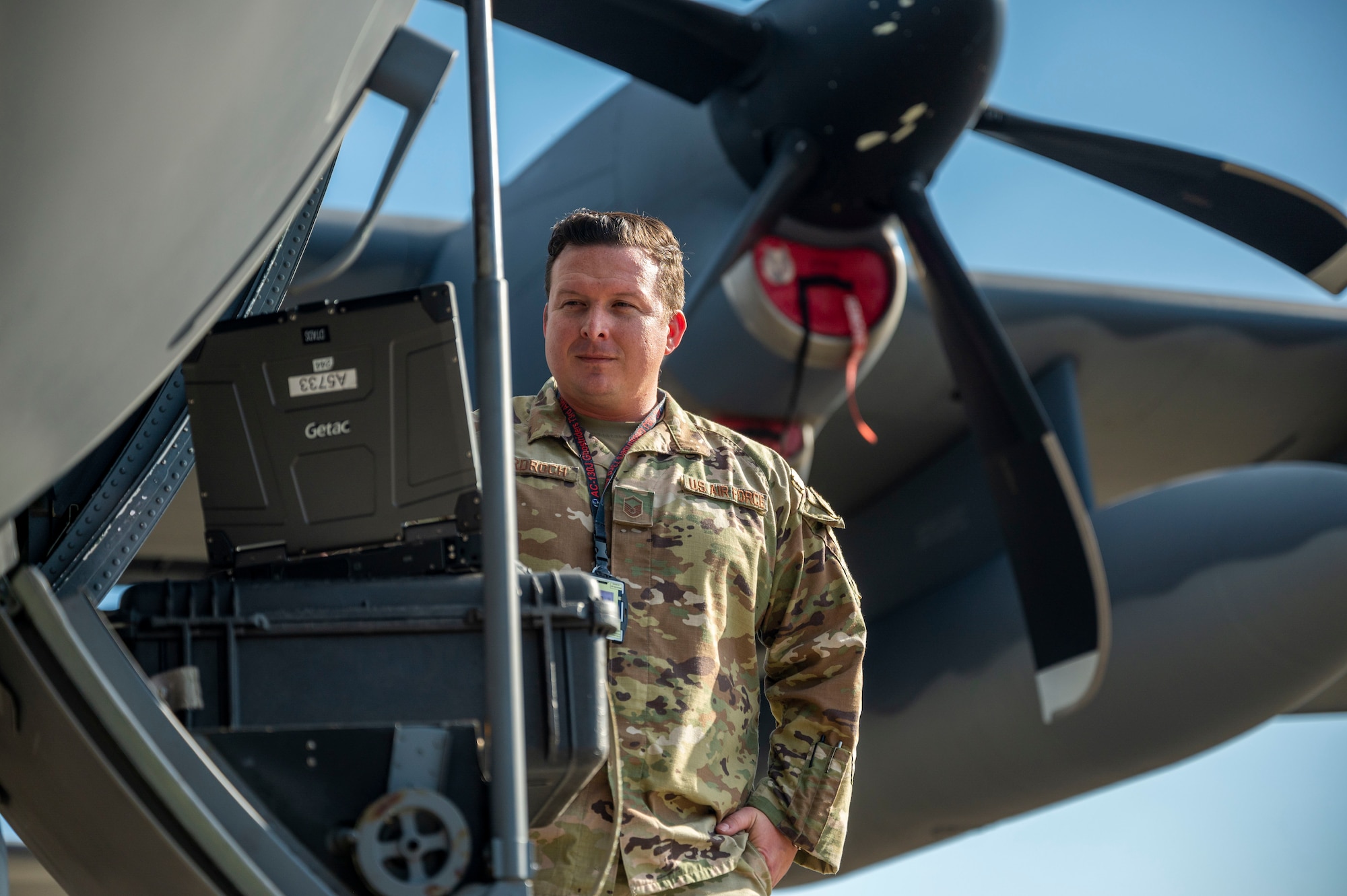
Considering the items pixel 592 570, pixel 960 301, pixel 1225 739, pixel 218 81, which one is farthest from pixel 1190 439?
pixel 218 81

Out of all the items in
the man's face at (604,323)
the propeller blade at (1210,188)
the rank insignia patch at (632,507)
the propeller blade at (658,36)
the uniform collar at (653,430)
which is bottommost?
the rank insignia patch at (632,507)

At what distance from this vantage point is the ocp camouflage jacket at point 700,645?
5.83 ft

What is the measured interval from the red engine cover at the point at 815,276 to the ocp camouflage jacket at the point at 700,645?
355cm

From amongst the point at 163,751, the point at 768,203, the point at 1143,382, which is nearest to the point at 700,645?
the point at 163,751

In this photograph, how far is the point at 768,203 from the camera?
5.14 meters

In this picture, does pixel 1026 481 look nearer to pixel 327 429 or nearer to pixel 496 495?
pixel 327 429

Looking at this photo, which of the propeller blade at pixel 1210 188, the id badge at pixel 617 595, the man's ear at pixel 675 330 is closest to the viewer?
the id badge at pixel 617 595

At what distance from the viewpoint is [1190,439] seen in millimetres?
9625

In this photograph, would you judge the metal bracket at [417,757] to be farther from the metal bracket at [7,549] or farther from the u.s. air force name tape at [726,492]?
the u.s. air force name tape at [726,492]

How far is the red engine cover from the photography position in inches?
222

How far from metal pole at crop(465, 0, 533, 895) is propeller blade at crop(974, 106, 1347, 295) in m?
4.75

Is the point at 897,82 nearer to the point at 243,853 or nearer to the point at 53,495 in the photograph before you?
the point at 53,495

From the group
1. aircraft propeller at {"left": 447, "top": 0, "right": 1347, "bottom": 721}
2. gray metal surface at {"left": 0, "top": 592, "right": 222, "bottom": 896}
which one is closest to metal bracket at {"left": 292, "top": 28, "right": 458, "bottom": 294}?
gray metal surface at {"left": 0, "top": 592, "right": 222, "bottom": 896}

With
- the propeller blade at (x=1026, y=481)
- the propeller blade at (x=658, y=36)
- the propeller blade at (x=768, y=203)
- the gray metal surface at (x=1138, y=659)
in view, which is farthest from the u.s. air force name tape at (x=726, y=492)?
the gray metal surface at (x=1138, y=659)
